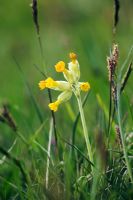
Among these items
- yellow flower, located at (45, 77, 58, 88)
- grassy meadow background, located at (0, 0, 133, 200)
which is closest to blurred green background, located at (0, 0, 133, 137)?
grassy meadow background, located at (0, 0, 133, 200)

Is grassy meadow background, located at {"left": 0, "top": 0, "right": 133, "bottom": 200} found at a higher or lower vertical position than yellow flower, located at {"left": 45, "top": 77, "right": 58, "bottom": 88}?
lower

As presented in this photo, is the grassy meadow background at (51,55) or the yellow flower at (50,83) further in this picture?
the grassy meadow background at (51,55)

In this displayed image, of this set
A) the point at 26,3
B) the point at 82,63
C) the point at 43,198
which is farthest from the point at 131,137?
the point at 26,3

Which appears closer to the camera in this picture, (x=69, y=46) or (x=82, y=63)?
(x=82, y=63)

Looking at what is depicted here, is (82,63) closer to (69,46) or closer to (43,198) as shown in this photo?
(69,46)

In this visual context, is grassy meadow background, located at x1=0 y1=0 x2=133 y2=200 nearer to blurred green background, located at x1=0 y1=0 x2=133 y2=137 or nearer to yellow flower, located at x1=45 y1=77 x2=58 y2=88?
blurred green background, located at x1=0 y1=0 x2=133 y2=137

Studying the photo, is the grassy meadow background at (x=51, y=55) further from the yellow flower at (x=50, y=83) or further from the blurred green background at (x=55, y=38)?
the yellow flower at (x=50, y=83)

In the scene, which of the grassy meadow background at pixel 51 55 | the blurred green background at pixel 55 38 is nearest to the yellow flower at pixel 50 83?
the grassy meadow background at pixel 51 55

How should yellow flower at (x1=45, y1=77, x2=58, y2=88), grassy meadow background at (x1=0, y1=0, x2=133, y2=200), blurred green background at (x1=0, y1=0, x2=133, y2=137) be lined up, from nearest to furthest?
yellow flower at (x1=45, y1=77, x2=58, y2=88) → grassy meadow background at (x1=0, y1=0, x2=133, y2=200) → blurred green background at (x1=0, y1=0, x2=133, y2=137)
